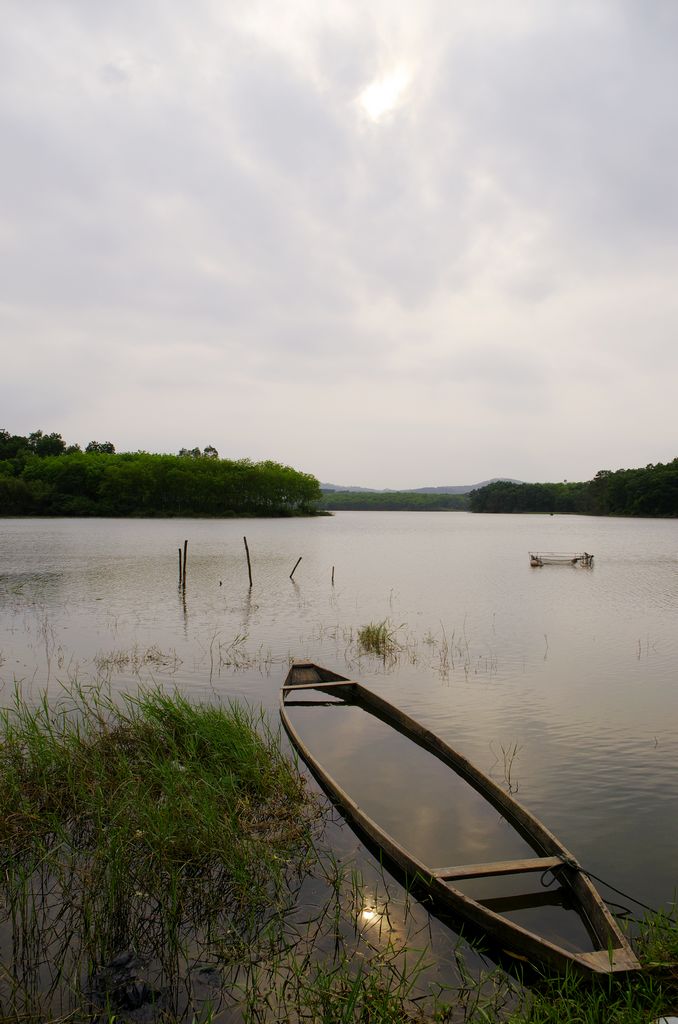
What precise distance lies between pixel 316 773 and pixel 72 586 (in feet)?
78.8

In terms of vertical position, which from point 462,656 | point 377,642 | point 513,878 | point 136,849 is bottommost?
point 462,656

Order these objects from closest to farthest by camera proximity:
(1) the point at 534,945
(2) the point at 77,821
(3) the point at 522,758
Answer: (1) the point at 534,945
(2) the point at 77,821
(3) the point at 522,758

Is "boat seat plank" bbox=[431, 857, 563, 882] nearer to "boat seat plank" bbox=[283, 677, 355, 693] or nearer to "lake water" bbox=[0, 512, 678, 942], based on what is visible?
Answer: "lake water" bbox=[0, 512, 678, 942]

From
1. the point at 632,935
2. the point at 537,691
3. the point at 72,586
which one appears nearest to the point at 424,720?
the point at 537,691

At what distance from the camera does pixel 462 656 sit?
54.7ft

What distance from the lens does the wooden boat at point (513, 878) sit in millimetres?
4609

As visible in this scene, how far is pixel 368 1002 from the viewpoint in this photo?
4367mm

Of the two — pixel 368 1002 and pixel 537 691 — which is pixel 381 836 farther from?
pixel 537 691

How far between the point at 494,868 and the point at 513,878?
772mm

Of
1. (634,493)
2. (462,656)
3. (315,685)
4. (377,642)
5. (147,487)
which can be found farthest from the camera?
(634,493)

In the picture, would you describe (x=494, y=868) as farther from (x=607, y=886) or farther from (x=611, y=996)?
(x=611, y=996)

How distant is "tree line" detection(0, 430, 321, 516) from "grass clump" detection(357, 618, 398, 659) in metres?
113

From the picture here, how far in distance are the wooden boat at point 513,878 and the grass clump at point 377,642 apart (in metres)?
7.76

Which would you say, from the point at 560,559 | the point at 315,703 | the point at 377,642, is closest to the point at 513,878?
the point at 315,703
